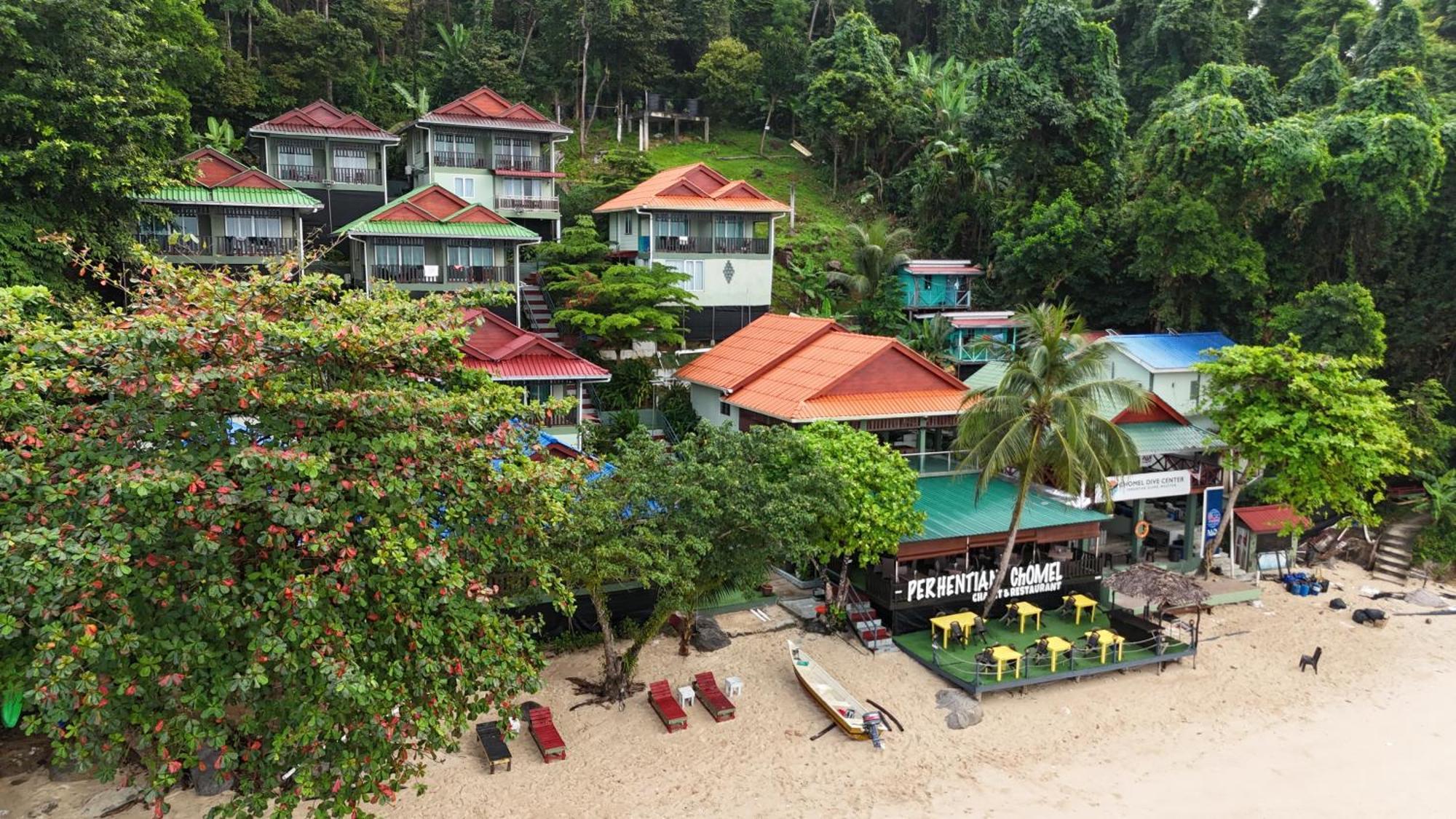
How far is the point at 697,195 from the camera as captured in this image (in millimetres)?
39031

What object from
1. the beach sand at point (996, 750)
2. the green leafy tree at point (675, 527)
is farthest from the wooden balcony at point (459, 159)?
the beach sand at point (996, 750)

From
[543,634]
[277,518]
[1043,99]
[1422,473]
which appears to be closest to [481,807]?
[543,634]

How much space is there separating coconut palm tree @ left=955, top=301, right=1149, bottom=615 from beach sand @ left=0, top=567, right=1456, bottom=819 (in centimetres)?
447

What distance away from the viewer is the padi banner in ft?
78.7

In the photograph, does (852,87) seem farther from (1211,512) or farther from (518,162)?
(1211,512)

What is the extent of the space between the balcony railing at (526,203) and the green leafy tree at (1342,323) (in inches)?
1203

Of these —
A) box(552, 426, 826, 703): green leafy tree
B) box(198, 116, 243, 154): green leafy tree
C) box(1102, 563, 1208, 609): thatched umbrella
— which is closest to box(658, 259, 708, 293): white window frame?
box(552, 426, 826, 703): green leafy tree

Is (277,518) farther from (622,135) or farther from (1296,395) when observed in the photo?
(622,135)

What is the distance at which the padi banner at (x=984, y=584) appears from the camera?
2400 centimetres

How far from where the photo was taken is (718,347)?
1363 inches

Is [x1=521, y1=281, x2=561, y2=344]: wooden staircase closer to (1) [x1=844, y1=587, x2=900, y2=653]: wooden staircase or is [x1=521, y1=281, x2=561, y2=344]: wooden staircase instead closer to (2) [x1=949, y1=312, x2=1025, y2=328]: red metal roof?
(2) [x1=949, y1=312, x2=1025, y2=328]: red metal roof

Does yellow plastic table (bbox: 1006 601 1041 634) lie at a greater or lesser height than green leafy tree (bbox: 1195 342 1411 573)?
lesser

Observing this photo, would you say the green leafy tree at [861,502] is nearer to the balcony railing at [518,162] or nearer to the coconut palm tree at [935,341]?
the coconut palm tree at [935,341]

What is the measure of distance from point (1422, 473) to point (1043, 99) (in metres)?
20.7
